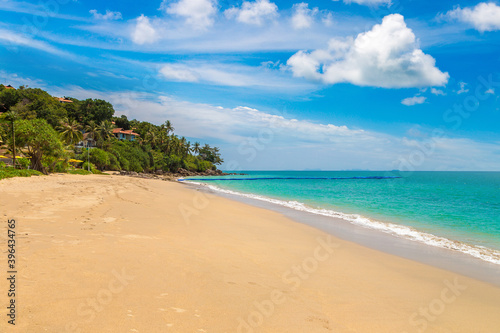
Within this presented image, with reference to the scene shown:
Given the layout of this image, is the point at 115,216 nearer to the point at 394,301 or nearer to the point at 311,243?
the point at 311,243

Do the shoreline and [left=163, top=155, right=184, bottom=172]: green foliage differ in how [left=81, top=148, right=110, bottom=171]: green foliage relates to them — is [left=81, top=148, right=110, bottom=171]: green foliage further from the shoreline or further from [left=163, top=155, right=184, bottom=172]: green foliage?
the shoreline

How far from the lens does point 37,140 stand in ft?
121

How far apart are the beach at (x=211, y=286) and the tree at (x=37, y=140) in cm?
3364

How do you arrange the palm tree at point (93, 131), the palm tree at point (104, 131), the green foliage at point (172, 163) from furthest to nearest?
the green foliage at point (172, 163), the palm tree at point (104, 131), the palm tree at point (93, 131)

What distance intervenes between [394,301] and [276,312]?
2877mm

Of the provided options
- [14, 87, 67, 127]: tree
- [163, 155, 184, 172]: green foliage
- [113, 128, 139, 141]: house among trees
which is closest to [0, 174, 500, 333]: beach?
[14, 87, 67, 127]: tree

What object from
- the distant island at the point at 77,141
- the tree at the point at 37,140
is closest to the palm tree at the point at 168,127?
the distant island at the point at 77,141

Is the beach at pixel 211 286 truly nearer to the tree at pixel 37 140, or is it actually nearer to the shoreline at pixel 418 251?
the shoreline at pixel 418 251

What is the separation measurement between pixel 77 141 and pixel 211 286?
7680 centimetres

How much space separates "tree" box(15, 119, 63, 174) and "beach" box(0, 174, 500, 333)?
110 feet

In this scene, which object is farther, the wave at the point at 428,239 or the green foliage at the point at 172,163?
the green foliage at the point at 172,163

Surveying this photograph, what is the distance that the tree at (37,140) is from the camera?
36219 mm

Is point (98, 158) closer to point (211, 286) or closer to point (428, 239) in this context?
point (428, 239)

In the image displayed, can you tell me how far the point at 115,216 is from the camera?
11312 mm
